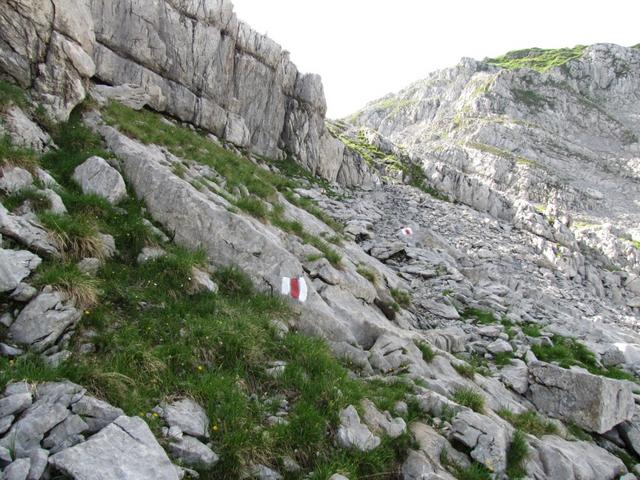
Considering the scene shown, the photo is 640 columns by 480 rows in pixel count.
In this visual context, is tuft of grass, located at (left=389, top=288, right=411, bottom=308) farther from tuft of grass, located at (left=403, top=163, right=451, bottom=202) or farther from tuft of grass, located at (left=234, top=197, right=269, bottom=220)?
tuft of grass, located at (left=403, top=163, right=451, bottom=202)

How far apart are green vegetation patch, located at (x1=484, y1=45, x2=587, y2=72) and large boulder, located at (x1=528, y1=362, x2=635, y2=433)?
165m

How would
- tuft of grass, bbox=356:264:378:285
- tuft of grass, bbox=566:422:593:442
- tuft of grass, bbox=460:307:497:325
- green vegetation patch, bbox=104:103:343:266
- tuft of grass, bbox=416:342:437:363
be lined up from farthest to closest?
tuft of grass, bbox=460:307:497:325 → tuft of grass, bbox=356:264:378:285 → green vegetation patch, bbox=104:103:343:266 → tuft of grass, bbox=416:342:437:363 → tuft of grass, bbox=566:422:593:442

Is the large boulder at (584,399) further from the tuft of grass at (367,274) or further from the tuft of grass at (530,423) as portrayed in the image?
the tuft of grass at (367,274)

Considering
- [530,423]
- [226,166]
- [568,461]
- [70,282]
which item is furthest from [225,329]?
[226,166]

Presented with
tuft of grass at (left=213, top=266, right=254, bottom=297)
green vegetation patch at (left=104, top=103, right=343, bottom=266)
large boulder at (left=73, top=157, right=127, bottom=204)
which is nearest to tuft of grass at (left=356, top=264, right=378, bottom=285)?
green vegetation patch at (left=104, top=103, right=343, bottom=266)

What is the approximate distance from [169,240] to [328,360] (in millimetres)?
5276

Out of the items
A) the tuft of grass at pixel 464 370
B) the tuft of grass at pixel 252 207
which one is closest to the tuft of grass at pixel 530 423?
the tuft of grass at pixel 464 370

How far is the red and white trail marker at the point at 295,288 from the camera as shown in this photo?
408 inches

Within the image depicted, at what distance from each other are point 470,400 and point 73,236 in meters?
9.23

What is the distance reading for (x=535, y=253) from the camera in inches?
1412

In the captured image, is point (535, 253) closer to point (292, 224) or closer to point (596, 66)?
point (292, 224)

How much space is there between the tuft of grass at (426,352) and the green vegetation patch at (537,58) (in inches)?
6562

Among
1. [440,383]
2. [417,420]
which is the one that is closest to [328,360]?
[417,420]

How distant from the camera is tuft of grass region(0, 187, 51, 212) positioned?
812cm
